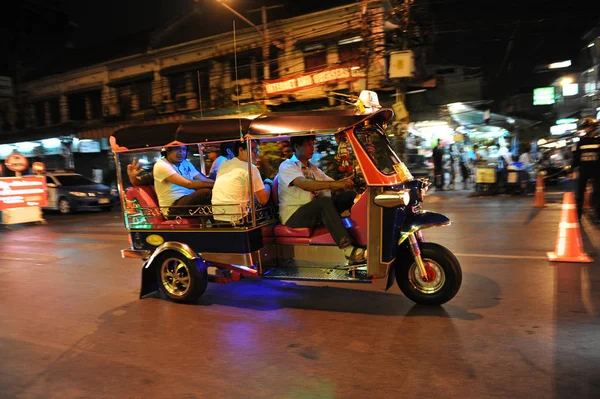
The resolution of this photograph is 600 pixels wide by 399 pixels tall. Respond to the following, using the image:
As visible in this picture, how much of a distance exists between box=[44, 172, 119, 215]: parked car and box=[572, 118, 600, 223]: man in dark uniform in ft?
49.2

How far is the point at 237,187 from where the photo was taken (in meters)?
5.09

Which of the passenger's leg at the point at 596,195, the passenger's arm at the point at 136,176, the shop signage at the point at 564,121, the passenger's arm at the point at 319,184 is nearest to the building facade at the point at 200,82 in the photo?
the passenger's leg at the point at 596,195

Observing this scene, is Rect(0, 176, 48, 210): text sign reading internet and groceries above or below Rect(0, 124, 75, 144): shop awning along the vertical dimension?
below

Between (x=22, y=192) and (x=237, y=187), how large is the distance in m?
11.2

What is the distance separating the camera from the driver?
477cm

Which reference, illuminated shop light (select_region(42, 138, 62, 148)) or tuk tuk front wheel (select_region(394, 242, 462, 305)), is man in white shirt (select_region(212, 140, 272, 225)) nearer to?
tuk tuk front wheel (select_region(394, 242, 462, 305))

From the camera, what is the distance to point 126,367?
3.71 m

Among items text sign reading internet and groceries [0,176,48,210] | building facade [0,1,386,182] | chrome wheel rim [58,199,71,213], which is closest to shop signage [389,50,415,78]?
building facade [0,1,386,182]

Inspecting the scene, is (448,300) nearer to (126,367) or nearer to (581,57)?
(126,367)

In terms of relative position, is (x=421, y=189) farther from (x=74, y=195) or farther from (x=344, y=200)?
(x=74, y=195)

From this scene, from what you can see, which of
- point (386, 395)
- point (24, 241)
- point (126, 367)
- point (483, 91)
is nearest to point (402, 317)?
point (386, 395)

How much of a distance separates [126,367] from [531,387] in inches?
122

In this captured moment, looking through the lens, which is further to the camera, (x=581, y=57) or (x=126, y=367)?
(x=581, y=57)

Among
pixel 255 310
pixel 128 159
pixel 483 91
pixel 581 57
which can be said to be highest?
pixel 581 57
